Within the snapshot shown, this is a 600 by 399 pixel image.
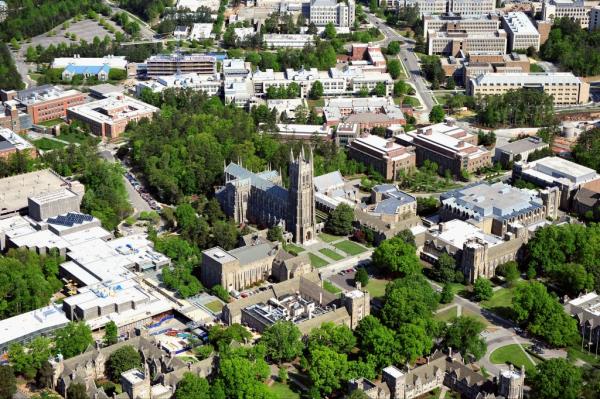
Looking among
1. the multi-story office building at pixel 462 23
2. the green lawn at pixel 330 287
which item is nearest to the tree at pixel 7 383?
the green lawn at pixel 330 287

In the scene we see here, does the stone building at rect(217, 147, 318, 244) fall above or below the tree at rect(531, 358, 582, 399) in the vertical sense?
above

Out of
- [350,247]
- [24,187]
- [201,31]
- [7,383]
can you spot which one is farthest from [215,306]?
[201,31]

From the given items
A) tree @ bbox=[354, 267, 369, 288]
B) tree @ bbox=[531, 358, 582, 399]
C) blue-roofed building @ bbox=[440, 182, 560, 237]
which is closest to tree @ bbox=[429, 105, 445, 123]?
blue-roofed building @ bbox=[440, 182, 560, 237]

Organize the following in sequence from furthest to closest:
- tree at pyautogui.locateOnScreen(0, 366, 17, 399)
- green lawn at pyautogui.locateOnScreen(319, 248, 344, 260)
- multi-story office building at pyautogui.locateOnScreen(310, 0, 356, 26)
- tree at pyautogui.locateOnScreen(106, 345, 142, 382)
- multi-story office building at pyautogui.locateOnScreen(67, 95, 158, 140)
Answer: multi-story office building at pyautogui.locateOnScreen(310, 0, 356, 26) → multi-story office building at pyautogui.locateOnScreen(67, 95, 158, 140) → green lawn at pyautogui.locateOnScreen(319, 248, 344, 260) → tree at pyautogui.locateOnScreen(106, 345, 142, 382) → tree at pyautogui.locateOnScreen(0, 366, 17, 399)

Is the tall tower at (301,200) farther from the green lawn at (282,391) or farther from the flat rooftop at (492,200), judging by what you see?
the green lawn at (282,391)

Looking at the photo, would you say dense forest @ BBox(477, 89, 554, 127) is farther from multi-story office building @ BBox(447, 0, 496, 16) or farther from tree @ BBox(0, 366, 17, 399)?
tree @ BBox(0, 366, 17, 399)
